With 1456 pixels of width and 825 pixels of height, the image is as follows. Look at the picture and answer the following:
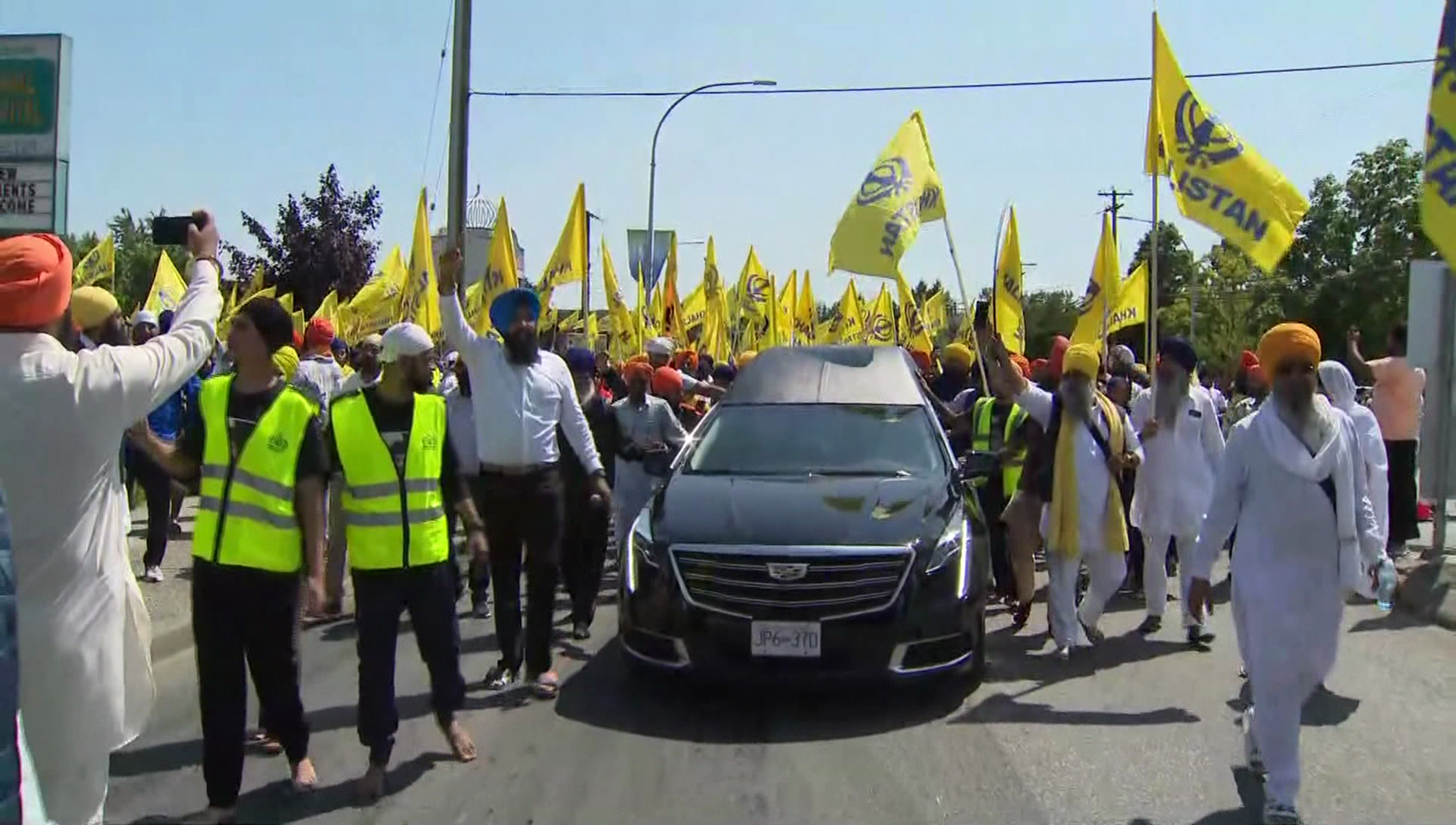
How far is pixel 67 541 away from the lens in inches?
139

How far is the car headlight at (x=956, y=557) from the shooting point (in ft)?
22.5

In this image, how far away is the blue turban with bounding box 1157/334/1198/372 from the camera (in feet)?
28.3

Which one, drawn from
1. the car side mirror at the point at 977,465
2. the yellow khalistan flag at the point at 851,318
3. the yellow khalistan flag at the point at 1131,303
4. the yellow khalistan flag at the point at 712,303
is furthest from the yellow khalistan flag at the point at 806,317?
the car side mirror at the point at 977,465

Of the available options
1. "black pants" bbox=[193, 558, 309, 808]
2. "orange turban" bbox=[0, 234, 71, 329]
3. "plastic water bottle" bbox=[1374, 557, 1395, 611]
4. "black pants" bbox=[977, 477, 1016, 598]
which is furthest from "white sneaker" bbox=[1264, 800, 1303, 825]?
"black pants" bbox=[977, 477, 1016, 598]

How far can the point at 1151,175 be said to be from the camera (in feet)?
32.1

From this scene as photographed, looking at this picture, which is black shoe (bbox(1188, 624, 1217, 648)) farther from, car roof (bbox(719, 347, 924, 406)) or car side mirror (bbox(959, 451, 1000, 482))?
car roof (bbox(719, 347, 924, 406))

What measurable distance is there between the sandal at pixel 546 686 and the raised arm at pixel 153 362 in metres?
3.60

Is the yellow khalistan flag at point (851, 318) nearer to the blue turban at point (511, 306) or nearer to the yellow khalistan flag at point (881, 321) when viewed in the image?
the yellow khalistan flag at point (881, 321)

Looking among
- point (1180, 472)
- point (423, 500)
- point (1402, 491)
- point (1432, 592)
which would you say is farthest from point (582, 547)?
point (1402, 491)

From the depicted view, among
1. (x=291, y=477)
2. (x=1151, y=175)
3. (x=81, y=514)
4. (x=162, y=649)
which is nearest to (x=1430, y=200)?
(x=1151, y=175)

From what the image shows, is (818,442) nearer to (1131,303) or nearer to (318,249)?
(1131,303)

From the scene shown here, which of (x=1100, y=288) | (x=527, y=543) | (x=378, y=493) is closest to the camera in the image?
(x=378, y=493)

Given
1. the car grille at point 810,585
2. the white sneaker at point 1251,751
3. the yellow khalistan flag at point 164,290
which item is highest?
the yellow khalistan flag at point 164,290

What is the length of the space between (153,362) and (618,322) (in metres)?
20.7
